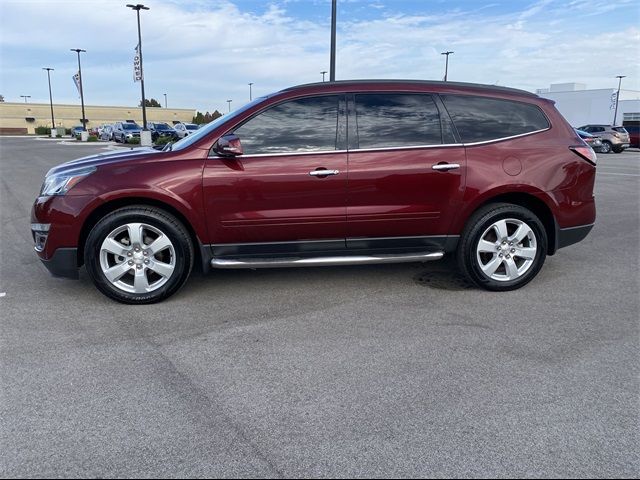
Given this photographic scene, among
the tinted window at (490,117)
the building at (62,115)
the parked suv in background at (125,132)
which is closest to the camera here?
the tinted window at (490,117)

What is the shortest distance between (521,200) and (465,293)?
1052 mm

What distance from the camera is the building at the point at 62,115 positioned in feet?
287

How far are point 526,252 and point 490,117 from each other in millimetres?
1301

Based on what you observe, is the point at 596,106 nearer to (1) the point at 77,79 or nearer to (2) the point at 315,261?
(1) the point at 77,79

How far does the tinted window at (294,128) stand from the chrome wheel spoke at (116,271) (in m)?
1.41

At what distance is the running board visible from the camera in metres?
4.29

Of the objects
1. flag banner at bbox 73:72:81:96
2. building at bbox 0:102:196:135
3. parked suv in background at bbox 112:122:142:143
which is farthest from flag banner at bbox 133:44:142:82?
building at bbox 0:102:196:135

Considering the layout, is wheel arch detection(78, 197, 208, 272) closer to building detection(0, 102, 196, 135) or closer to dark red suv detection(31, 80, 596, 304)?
dark red suv detection(31, 80, 596, 304)

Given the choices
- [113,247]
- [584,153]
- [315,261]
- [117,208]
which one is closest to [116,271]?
[113,247]

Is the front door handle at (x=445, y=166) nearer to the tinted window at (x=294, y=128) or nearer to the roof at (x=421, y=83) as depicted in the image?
the roof at (x=421, y=83)

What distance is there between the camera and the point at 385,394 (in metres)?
2.90

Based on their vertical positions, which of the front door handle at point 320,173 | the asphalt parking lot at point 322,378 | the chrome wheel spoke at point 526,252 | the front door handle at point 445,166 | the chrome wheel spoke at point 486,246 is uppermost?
the front door handle at point 445,166

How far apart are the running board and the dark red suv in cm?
1


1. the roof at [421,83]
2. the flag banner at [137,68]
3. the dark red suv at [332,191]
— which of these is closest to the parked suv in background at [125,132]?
the flag banner at [137,68]
